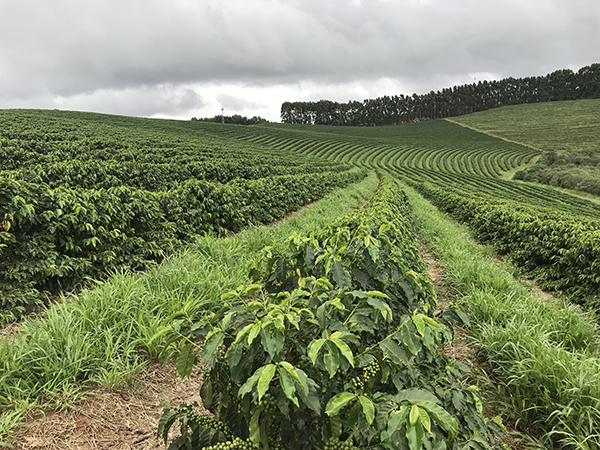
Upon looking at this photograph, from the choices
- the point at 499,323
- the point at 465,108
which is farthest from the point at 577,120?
the point at 499,323

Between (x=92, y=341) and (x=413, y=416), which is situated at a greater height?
(x=413, y=416)

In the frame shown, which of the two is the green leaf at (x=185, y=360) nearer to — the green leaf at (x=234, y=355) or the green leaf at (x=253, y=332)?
the green leaf at (x=234, y=355)

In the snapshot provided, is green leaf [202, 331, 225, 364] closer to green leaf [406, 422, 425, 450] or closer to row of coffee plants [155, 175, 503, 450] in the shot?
row of coffee plants [155, 175, 503, 450]

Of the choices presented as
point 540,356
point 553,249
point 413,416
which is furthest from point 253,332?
point 553,249

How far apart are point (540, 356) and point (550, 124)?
89019 millimetres

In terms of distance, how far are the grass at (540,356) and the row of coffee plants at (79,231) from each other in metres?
4.68

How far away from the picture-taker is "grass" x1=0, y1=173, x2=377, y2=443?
6.53ft

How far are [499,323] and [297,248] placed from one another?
9.38 feet

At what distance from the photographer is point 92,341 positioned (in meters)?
2.38

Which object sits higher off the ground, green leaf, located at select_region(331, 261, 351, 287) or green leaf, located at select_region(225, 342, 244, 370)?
green leaf, located at select_region(331, 261, 351, 287)

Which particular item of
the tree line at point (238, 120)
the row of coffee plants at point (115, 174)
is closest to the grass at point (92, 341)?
the row of coffee plants at point (115, 174)

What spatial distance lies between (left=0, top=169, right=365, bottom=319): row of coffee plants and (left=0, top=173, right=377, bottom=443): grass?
35.9 inches

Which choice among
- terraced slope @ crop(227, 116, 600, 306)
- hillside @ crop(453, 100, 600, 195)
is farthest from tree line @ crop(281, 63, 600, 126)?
terraced slope @ crop(227, 116, 600, 306)

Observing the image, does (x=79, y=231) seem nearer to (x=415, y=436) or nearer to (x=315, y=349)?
(x=315, y=349)
